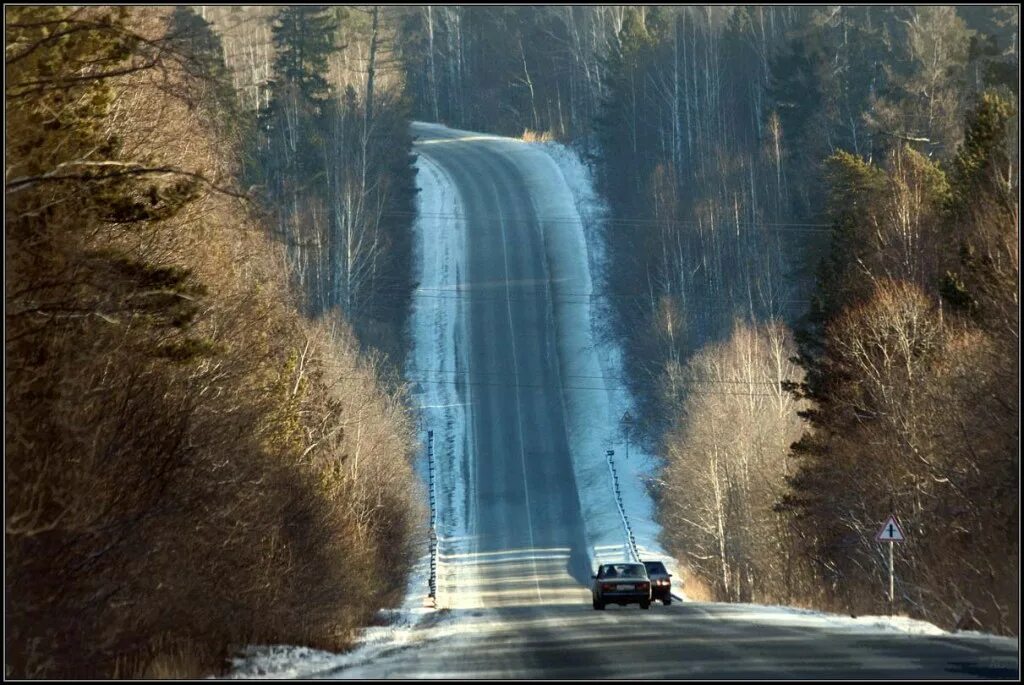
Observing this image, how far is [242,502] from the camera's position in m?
20.2

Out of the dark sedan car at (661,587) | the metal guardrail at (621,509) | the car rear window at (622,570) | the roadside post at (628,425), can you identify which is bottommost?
the dark sedan car at (661,587)

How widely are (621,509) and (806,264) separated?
55.3 ft

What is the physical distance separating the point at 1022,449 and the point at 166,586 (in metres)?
17.4

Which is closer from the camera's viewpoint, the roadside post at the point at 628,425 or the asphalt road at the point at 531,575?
the asphalt road at the point at 531,575

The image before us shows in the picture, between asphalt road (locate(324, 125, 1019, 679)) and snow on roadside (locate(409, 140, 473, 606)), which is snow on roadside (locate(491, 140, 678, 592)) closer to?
asphalt road (locate(324, 125, 1019, 679))

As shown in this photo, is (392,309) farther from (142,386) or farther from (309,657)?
(142,386)

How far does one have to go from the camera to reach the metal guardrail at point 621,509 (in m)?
62.2

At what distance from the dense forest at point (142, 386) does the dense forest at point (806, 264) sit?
603 inches

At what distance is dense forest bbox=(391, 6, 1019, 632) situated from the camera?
106 feet

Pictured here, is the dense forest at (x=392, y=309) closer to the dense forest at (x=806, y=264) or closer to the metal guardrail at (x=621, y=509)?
the dense forest at (x=806, y=264)

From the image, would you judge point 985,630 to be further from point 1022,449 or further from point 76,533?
point 76,533

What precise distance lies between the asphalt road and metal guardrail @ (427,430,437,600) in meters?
1.15

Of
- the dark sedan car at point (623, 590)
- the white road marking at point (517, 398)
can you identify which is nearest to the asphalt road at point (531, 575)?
the white road marking at point (517, 398)

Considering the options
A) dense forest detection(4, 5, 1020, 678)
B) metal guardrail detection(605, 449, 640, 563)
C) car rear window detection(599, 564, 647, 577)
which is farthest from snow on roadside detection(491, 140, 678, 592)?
car rear window detection(599, 564, 647, 577)
